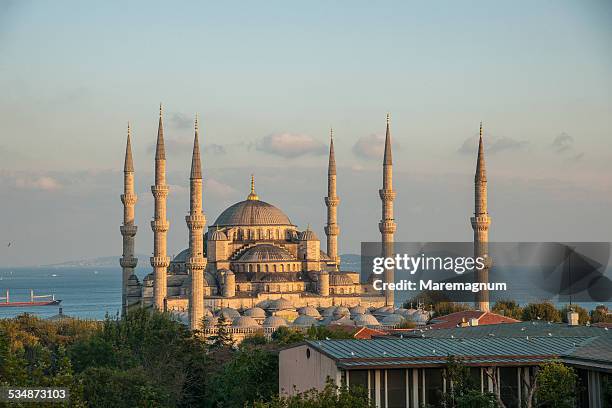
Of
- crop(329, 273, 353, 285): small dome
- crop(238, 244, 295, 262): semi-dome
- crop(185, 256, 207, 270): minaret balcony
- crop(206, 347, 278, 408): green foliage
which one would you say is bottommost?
crop(206, 347, 278, 408): green foliage

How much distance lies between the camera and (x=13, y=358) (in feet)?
66.6

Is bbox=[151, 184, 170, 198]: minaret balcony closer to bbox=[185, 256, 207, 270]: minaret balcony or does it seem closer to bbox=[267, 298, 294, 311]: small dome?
bbox=[185, 256, 207, 270]: minaret balcony

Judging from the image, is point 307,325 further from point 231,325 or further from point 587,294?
point 587,294

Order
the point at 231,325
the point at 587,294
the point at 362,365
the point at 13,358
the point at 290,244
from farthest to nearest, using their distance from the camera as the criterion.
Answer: the point at 587,294 → the point at 290,244 → the point at 231,325 → the point at 362,365 → the point at 13,358

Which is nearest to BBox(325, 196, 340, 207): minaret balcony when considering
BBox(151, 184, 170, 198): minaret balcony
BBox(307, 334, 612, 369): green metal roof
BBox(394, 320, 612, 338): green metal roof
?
BBox(151, 184, 170, 198): minaret balcony

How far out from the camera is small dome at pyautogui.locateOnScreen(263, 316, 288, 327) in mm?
61934

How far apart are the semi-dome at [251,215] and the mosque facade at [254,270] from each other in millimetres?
62

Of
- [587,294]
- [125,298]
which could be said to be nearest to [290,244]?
[125,298]

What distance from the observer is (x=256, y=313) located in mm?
65188

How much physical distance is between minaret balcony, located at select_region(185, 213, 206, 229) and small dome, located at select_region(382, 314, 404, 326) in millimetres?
10623

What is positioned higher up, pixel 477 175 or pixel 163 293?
pixel 477 175

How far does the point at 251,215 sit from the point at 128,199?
1031 centimetres

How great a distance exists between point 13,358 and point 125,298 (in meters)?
47.6

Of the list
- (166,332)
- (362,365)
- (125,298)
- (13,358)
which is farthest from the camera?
(125,298)
